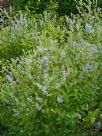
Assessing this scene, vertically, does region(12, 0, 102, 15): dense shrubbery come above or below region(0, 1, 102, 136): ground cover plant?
above

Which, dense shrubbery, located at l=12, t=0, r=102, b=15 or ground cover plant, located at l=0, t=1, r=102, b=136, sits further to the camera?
dense shrubbery, located at l=12, t=0, r=102, b=15

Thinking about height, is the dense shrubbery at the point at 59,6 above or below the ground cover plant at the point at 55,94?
above

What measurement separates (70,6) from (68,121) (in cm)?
505

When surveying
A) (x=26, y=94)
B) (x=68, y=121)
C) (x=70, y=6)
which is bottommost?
(x=68, y=121)

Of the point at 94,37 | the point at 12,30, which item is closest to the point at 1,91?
the point at 94,37

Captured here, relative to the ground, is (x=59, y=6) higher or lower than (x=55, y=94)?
higher

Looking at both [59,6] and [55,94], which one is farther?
[59,6]

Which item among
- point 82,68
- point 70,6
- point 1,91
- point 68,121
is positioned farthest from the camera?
point 70,6

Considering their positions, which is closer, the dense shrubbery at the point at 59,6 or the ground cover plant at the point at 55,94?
the ground cover plant at the point at 55,94

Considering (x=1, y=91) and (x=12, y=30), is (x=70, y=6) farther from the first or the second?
(x=1, y=91)

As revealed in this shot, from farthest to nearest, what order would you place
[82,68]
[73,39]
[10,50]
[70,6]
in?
1. [70,6]
2. [10,50]
3. [73,39]
4. [82,68]

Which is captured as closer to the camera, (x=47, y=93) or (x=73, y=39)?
(x=47, y=93)

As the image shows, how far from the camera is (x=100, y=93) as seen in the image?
4562mm

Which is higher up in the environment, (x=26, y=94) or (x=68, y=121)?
(x=26, y=94)
